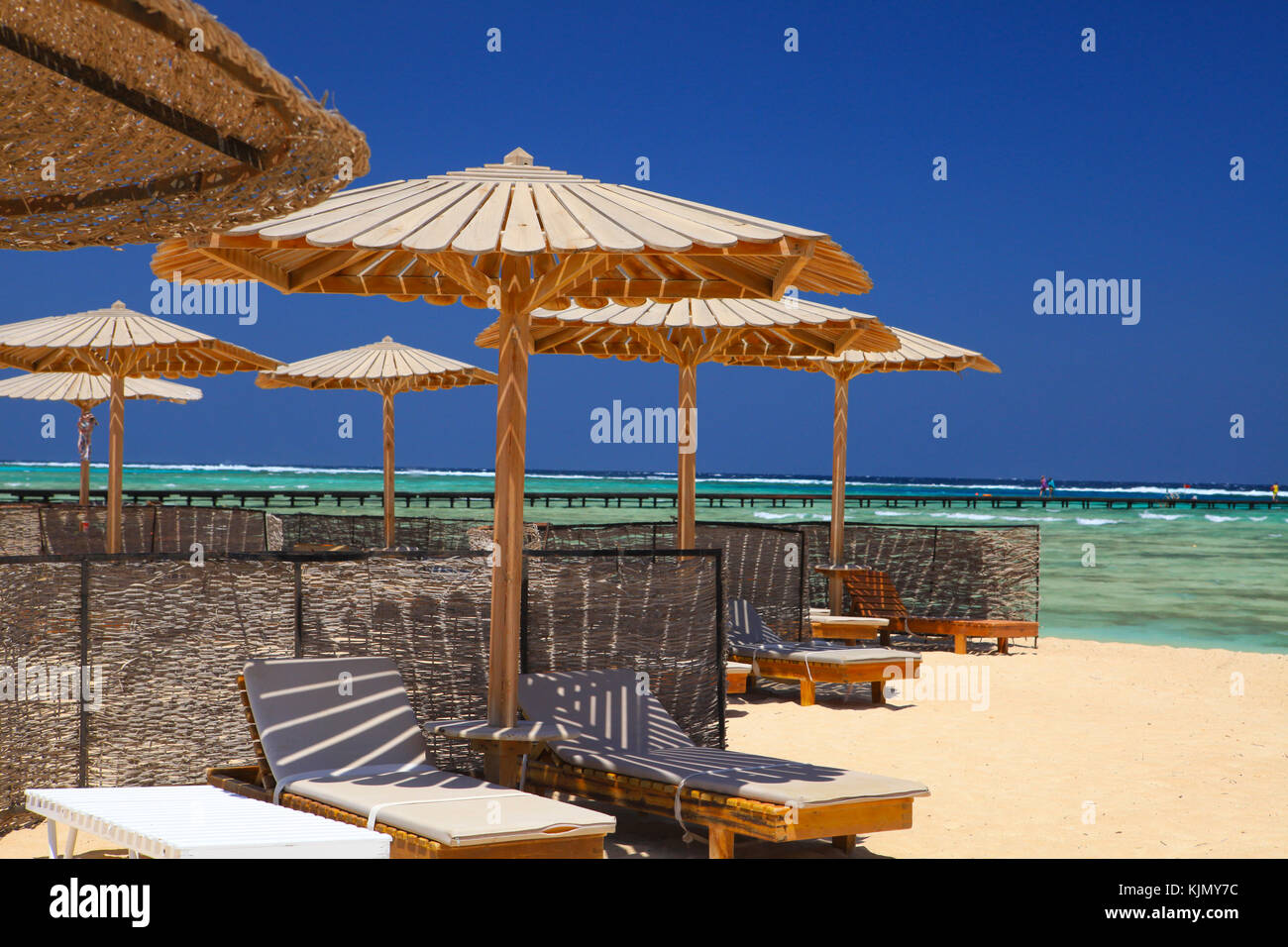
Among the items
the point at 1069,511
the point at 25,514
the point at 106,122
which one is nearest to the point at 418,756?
the point at 106,122

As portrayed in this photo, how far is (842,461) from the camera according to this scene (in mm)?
11367

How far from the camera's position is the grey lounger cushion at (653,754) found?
427cm

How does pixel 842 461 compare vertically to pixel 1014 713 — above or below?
above

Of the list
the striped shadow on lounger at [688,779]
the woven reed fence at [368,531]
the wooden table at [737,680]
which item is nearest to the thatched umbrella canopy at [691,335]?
the wooden table at [737,680]

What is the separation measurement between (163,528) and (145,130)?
370 inches

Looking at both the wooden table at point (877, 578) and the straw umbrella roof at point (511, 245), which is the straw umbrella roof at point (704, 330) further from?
the wooden table at point (877, 578)

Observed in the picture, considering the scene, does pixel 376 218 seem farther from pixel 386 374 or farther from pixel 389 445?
pixel 389 445

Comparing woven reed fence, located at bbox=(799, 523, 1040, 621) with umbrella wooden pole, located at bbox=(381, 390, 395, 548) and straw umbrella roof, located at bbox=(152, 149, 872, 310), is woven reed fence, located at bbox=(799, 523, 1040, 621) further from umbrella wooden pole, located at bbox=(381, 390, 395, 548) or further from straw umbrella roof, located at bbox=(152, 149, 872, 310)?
straw umbrella roof, located at bbox=(152, 149, 872, 310)

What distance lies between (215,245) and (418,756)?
208 cm

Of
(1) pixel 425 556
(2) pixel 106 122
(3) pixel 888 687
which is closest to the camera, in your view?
(2) pixel 106 122

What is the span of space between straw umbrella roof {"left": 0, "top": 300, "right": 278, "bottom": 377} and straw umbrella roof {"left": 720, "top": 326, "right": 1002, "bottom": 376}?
4.28 meters

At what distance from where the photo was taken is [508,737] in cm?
452

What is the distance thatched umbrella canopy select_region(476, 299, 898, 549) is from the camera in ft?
22.9

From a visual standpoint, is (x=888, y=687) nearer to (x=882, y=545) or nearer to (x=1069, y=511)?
(x=882, y=545)
